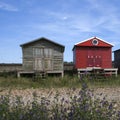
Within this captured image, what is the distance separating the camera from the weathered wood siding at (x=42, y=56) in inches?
1258

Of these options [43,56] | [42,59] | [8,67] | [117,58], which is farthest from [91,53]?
[8,67]

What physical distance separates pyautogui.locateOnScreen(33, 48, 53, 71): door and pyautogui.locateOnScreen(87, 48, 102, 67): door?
4487 mm

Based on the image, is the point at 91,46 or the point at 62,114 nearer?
the point at 62,114

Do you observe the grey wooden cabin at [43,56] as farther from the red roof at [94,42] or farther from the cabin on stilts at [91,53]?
the red roof at [94,42]

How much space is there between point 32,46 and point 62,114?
91.6ft

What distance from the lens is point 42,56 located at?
32188 mm

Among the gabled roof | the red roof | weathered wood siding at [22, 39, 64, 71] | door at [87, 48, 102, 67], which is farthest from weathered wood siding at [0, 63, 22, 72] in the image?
door at [87, 48, 102, 67]

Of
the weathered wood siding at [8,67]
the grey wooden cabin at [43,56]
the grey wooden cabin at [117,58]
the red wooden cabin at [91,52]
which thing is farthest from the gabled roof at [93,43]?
the weathered wood siding at [8,67]

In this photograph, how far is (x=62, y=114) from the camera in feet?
15.1

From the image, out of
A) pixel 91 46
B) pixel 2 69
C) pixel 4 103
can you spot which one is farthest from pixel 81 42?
pixel 4 103

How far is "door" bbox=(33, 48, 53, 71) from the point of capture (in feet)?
105

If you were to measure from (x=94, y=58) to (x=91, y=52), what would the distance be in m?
0.71

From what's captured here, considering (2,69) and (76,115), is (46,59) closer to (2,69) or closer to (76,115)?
(2,69)

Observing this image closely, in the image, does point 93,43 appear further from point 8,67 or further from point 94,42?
point 8,67
